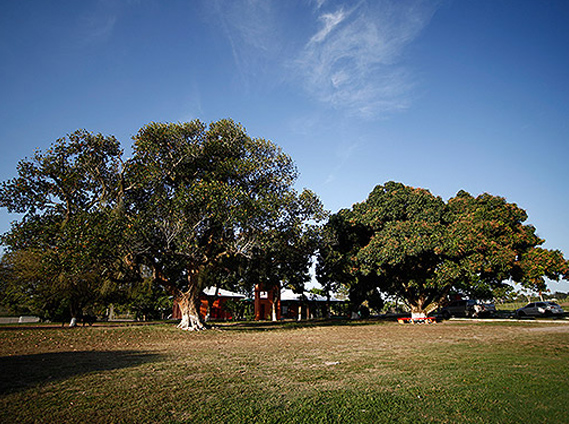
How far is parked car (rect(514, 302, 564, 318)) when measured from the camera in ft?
87.8

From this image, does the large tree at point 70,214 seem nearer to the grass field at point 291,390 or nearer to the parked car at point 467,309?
the grass field at point 291,390

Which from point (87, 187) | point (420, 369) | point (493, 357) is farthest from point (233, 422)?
point (87, 187)

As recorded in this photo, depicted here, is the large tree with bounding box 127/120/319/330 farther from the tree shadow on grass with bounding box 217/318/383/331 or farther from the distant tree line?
the tree shadow on grass with bounding box 217/318/383/331

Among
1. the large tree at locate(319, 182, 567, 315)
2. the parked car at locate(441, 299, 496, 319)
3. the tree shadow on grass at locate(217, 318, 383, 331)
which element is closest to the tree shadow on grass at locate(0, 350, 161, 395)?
the tree shadow on grass at locate(217, 318, 383, 331)

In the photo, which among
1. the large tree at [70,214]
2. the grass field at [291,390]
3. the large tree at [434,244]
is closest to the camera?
the grass field at [291,390]

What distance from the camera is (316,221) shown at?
67.2 feet

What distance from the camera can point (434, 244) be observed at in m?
22.5

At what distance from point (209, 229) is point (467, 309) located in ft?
92.3

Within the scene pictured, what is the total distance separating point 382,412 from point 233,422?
5.61ft

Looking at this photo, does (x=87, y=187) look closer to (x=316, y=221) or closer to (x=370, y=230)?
(x=316, y=221)

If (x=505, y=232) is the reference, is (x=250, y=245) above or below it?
below

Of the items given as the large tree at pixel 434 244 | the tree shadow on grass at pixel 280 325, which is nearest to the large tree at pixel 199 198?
the tree shadow on grass at pixel 280 325

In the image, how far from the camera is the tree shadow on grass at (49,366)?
18.0 ft

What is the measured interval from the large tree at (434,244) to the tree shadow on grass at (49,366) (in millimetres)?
15651
